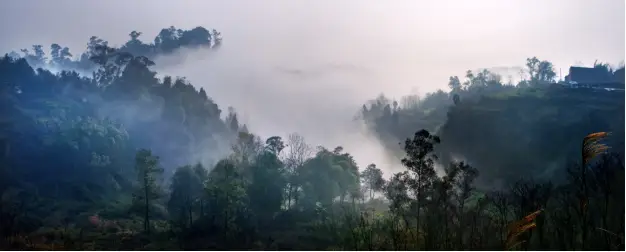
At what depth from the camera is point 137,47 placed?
11305 mm

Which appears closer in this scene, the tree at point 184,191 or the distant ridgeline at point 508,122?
the distant ridgeline at point 508,122

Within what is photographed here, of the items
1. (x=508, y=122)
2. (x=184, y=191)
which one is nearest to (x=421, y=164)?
(x=508, y=122)

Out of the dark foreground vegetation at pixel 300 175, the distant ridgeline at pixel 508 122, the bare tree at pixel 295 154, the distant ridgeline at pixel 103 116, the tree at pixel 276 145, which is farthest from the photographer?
the distant ridgeline at pixel 103 116

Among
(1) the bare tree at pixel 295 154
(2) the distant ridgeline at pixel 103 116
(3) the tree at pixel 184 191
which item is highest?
(2) the distant ridgeline at pixel 103 116

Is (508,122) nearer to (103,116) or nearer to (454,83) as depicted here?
(454,83)

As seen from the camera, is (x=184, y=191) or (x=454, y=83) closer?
(x=184, y=191)

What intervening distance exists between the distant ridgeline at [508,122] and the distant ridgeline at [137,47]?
344 cm

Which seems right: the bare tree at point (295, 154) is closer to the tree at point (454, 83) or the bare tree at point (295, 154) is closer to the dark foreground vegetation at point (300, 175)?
the dark foreground vegetation at point (300, 175)

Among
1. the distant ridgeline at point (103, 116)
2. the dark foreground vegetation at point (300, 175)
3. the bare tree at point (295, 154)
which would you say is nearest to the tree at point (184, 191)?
the dark foreground vegetation at point (300, 175)

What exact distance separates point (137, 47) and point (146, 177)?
12.0 ft

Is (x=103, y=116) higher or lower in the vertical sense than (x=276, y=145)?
higher

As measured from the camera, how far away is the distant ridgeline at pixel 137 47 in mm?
9664

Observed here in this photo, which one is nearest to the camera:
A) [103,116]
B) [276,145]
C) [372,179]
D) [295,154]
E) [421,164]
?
[421,164]

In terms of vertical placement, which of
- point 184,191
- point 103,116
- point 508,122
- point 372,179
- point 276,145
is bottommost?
point 184,191
